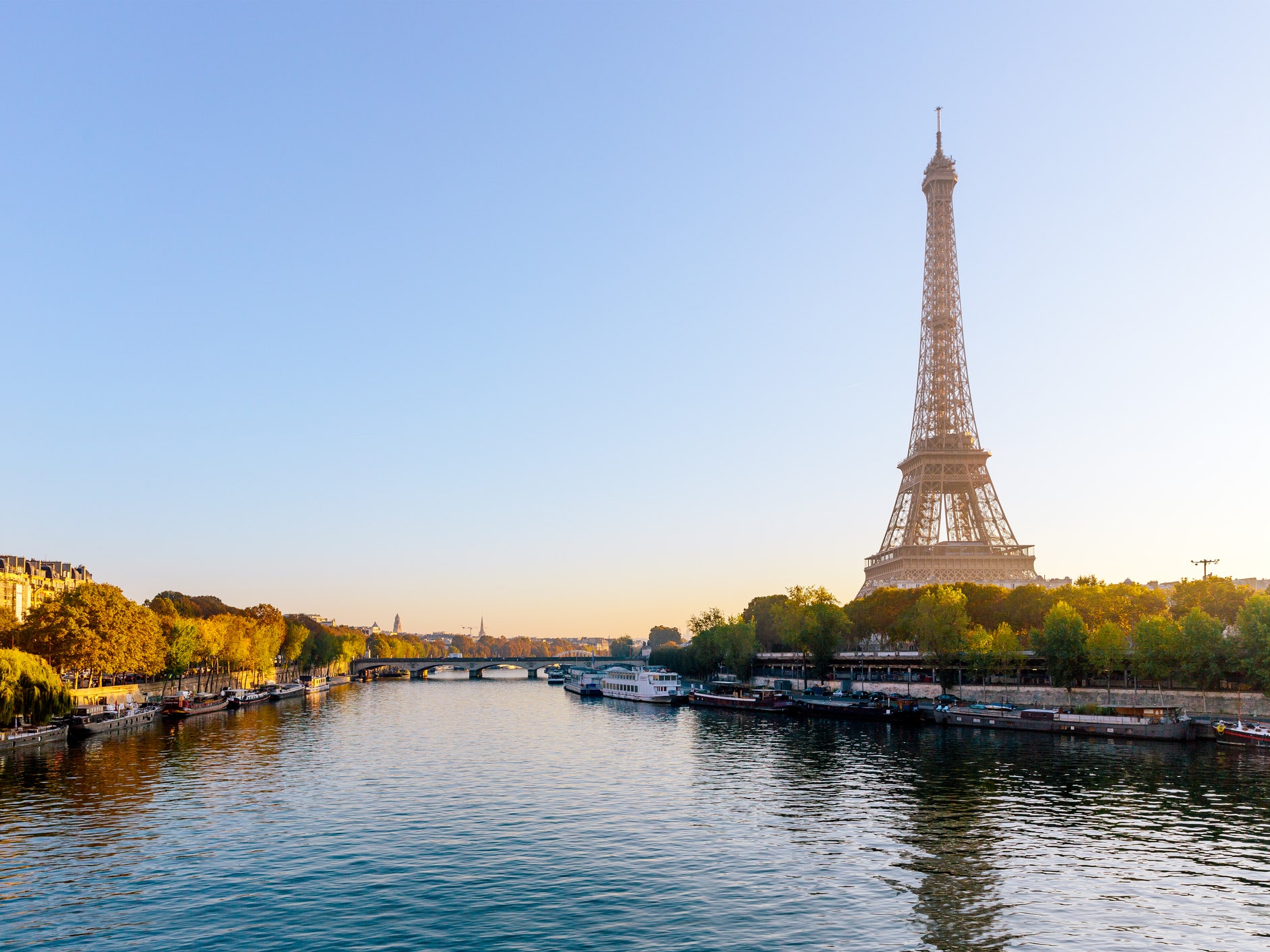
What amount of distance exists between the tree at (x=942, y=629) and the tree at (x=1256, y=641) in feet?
113

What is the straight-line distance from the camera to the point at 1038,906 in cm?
3169

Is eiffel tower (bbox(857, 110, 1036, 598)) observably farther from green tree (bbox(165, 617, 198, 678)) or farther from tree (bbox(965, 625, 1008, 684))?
green tree (bbox(165, 617, 198, 678))

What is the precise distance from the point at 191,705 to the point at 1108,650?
103m

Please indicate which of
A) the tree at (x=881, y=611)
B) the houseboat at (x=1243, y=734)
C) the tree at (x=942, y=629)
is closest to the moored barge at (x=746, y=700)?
the tree at (x=942, y=629)

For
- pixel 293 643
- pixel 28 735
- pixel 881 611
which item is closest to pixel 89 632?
pixel 28 735

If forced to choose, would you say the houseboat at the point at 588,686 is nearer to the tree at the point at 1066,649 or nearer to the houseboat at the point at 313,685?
the houseboat at the point at 313,685

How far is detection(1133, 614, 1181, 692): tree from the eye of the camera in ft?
289

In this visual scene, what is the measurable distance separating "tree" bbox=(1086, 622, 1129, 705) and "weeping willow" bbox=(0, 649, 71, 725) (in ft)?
321

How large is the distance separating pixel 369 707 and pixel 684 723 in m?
49.2

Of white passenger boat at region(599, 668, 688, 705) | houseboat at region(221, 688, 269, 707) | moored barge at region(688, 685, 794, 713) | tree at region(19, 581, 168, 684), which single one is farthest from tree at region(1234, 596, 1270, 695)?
houseboat at region(221, 688, 269, 707)

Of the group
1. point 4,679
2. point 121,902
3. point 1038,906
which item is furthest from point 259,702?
point 1038,906

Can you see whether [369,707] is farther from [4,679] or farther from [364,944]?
[364,944]

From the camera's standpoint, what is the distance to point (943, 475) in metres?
162

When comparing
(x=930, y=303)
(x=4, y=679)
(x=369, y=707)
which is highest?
(x=930, y=303)
